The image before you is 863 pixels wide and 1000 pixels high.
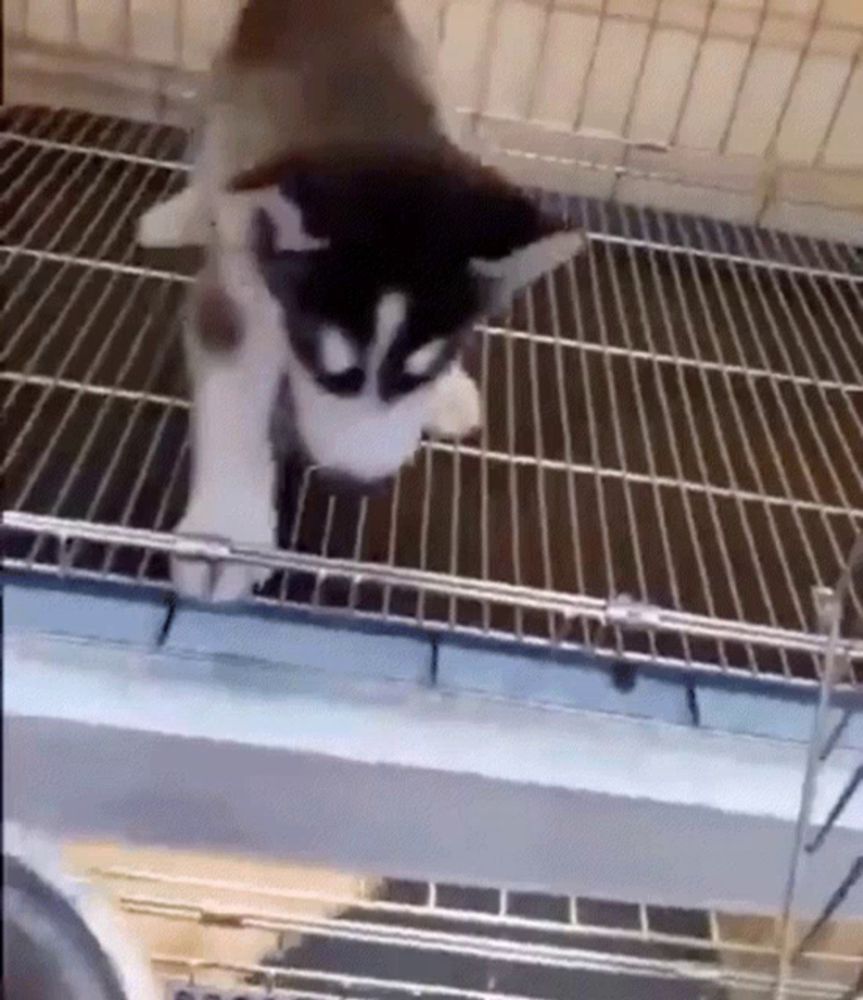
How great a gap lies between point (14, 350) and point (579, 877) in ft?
1.71

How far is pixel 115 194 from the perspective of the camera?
54.2 inches

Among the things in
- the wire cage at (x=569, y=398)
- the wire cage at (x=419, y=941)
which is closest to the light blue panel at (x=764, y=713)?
the wire cage at (x=569, y=398)

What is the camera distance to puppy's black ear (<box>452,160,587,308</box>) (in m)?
0.86

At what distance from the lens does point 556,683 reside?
923mm

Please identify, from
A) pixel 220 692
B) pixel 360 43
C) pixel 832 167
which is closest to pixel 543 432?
pixel 360 43

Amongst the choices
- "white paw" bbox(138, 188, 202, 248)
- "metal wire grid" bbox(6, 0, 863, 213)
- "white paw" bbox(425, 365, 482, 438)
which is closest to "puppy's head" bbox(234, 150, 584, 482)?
"white paw" bbox(425, 365, 482, 438)

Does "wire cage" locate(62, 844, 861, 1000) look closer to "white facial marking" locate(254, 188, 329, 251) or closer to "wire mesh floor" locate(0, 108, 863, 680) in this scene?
"wire mesh floor" locate(0, 108, 863, 680)

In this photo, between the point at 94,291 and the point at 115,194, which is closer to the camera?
the point at 94,291

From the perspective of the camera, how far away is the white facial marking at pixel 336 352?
86 cm

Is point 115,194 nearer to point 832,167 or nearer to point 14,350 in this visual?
point 14,350

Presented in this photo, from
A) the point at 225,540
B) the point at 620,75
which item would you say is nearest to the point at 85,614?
the point at 225,540

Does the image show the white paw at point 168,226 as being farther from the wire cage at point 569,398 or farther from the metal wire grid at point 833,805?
the metal wire grid at point 833,805

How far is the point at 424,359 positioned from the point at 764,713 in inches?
10.6

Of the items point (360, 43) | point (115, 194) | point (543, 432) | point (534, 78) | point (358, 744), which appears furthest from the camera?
point (534, 78)
